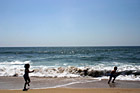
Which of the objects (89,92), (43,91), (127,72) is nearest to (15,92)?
(43,91)

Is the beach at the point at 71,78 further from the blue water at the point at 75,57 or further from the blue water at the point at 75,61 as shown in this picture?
the blue water at the point at 75,57

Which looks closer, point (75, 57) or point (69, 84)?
point (69, 84)

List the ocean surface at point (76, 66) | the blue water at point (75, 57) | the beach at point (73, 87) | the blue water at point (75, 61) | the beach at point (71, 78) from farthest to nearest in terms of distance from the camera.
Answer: the blue water at point (75, 57), the blue water at point (75, 61), the ocean surface at point (76, 66), the beach at point (71, 78), the beach at point (73, 87)

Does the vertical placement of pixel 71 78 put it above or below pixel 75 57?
above

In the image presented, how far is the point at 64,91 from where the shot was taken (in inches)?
Result: 241

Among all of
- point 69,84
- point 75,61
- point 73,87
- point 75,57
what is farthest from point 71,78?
point 75,57

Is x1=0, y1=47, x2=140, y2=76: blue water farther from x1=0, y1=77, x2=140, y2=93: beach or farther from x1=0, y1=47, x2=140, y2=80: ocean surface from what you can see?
x1=0, y1=77, x2=140, y2=93: beach

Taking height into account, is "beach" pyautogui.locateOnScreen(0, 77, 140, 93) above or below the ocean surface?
above

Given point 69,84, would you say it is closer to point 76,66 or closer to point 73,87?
point 73,87

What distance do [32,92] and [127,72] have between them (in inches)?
355

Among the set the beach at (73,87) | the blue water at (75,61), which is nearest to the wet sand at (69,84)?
the beach at (73,87)

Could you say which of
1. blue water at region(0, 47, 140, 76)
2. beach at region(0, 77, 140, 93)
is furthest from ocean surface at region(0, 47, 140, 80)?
beach at region(0, 77, 140, 93)

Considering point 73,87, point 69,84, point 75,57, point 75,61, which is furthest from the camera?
point 75,57

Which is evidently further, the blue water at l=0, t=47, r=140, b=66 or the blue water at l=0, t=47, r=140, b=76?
the blue water at l=0, t=47, r=140, b=66
